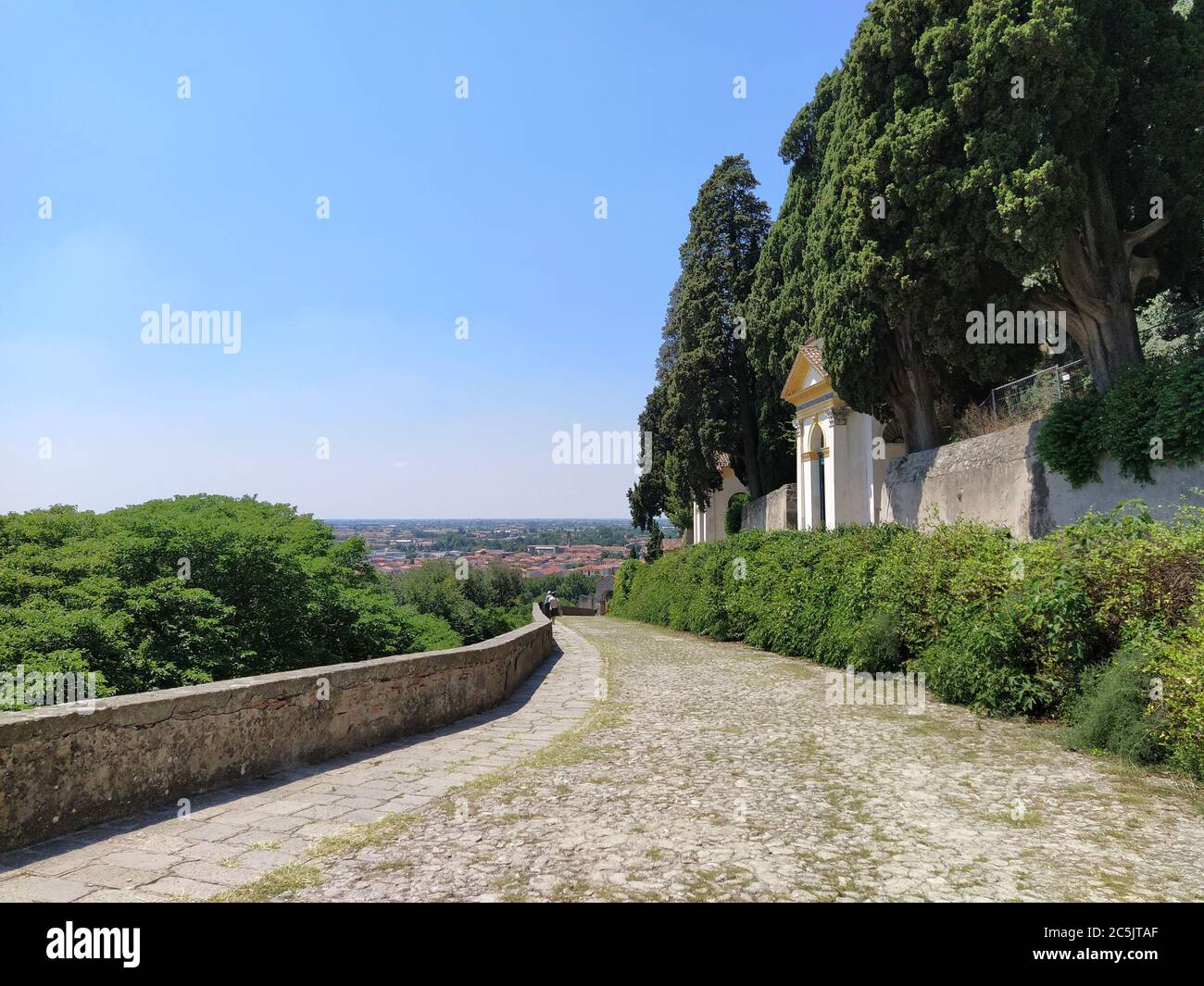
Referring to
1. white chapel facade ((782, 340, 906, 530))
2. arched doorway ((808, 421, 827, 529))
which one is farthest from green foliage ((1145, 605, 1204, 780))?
arched doorway ((808, 421, 827, 529))

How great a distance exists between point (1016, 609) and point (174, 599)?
7.62m

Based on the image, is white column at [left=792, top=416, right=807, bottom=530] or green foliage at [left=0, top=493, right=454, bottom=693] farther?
white column at [left=792, top=416, right=807, bottom=530]

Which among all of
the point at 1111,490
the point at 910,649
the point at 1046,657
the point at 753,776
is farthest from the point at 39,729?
the point at 1111,490

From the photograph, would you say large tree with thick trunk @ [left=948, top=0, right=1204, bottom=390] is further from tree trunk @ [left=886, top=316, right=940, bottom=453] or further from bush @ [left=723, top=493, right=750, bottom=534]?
bush @ [left=723, top=493, right=750, bottom=534]

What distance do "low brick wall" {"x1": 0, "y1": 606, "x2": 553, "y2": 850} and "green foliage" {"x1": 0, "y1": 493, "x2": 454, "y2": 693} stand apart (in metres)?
1.14

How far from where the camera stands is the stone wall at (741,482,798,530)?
80.5 feet

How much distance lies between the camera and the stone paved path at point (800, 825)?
3.54m

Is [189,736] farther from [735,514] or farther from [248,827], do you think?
[735,514]

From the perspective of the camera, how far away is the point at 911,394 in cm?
1759

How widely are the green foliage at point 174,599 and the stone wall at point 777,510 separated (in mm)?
16253

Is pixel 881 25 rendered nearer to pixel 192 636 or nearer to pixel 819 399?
pixel 819 399

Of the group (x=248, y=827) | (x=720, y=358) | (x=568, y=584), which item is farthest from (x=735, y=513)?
(x=568, y=584)

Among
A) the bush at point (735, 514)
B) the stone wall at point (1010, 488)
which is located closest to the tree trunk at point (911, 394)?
the stone wall at point (1010, 488)

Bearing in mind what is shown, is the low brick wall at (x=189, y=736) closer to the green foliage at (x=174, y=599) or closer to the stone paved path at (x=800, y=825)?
the green foliage at (x=174, y=599)
